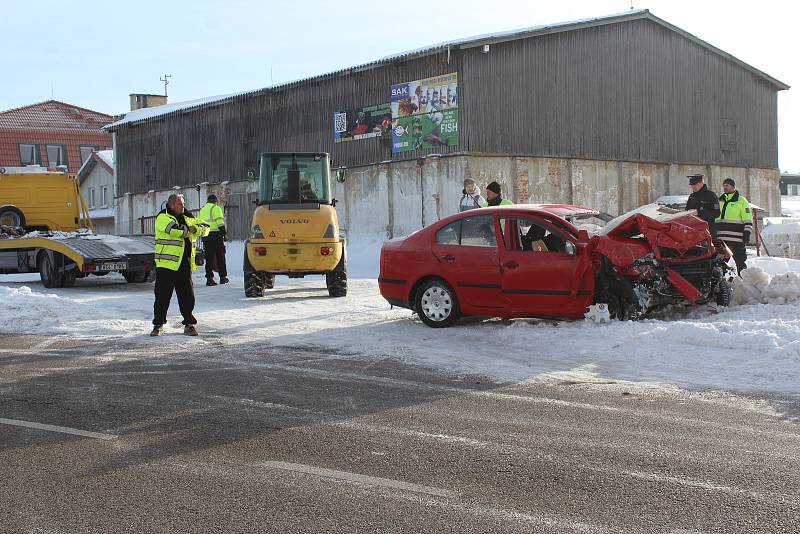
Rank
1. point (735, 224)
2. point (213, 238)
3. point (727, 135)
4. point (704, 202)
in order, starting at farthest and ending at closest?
point (727, 135), point (213, 238), point (704, 202), point (735, 224)

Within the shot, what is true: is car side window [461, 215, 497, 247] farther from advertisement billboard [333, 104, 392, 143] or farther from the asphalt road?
advertisement billboard [333, 104, 392, 143]

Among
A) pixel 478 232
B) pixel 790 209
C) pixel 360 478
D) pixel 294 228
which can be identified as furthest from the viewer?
pixel 790 209

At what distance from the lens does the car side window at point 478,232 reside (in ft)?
37.7

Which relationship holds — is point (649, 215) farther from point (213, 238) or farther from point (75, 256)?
point (75, 256)

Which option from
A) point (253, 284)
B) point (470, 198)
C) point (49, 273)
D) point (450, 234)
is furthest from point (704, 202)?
point (49, 273)

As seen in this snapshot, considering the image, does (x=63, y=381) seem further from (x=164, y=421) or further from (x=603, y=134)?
(x=603, y=134)

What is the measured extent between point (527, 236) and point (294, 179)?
6.76 meters

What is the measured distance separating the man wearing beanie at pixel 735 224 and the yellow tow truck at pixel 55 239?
432 inches

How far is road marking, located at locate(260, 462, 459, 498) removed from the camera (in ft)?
16.5

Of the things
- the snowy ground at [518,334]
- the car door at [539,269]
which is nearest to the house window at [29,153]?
the snowy ground at [518,334]

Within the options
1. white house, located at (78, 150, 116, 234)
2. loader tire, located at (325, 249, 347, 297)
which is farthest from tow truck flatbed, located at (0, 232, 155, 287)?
white house, located at (78, 150, 116, 234)

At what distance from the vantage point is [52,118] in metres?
60.4

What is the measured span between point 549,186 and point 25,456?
88.4ft

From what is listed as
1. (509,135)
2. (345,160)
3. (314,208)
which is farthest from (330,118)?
(314,208)
